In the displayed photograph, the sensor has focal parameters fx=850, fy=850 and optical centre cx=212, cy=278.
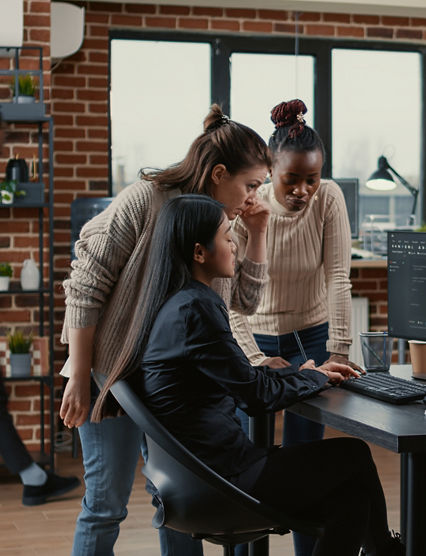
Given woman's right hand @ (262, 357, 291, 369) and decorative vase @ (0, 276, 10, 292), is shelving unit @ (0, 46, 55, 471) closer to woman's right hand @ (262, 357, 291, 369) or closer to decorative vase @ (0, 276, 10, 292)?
decorative vase @ (0, 276, 10, 292)

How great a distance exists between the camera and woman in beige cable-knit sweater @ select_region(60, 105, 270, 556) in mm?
1925

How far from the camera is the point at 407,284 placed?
7.69 feet

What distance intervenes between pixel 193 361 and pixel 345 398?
1.41ft

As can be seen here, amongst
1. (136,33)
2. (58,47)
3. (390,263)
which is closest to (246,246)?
(390,263)

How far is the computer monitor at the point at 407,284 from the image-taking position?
2.31m

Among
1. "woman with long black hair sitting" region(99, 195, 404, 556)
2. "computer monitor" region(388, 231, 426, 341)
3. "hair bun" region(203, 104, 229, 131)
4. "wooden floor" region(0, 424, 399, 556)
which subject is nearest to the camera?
"woman with long black hair sitting" region(99, 195, 404, 556)

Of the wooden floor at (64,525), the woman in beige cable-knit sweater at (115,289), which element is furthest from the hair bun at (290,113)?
the wooden floor at (64,525)

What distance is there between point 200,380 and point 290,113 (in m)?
0.99

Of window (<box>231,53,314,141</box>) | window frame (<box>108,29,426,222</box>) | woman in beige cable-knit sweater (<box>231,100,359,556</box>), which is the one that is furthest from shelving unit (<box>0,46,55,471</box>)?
woman in beige cable-knit sweater (<box>231,100,359,556</box>)

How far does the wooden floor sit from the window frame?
2.04m

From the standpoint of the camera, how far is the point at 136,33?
202 inches

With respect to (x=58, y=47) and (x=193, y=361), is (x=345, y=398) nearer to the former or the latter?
(x=193, y=361)

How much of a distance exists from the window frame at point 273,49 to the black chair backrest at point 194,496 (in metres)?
3.46

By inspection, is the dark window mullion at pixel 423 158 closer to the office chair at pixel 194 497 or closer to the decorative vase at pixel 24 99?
the decorative vase at pixel 24 99
